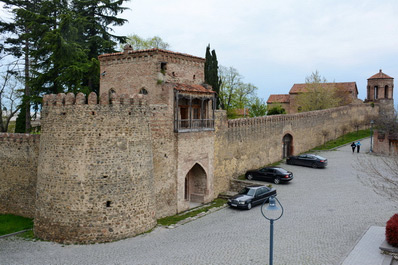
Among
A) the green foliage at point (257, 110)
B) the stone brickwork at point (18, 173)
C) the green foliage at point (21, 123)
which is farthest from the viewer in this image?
the green foliage at point (257, 110)

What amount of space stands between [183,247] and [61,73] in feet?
58.7

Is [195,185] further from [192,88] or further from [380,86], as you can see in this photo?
[380,86]

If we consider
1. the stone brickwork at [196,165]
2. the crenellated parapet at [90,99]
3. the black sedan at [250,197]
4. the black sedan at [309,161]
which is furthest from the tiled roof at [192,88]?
the black sedan at [309,161]

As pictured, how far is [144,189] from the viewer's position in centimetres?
1656

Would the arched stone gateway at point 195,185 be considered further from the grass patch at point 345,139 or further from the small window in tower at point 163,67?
the grass patch at point 345,139

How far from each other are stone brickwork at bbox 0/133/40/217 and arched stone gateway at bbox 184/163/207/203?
893 cm

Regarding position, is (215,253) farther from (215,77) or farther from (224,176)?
(215,77)

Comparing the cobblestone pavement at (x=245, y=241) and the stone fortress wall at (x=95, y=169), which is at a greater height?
the stone fortress wall at (x=95, y=169)

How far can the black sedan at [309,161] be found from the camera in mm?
29516

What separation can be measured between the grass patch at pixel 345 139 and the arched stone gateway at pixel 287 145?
5.81 meters

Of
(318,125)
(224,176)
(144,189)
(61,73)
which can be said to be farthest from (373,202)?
(61,73)

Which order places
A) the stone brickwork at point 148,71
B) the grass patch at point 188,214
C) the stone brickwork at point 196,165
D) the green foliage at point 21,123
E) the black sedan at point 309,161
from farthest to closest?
the black sedan at point 309,161 < the green foliage at point 21,123 < the stone brickwork at point 196,165 < the stone brickwork at point 148,71 < the grass patch at point 188,214

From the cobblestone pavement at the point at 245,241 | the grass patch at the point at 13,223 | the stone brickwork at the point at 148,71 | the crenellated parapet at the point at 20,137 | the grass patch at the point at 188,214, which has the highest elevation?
the stone brickwork at the point at 148,71

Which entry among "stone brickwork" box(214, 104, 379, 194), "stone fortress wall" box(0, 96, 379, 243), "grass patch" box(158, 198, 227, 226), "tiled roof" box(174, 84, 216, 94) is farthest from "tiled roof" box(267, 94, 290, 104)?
"stone fortress wall" box(0, 96, 379, 243)
